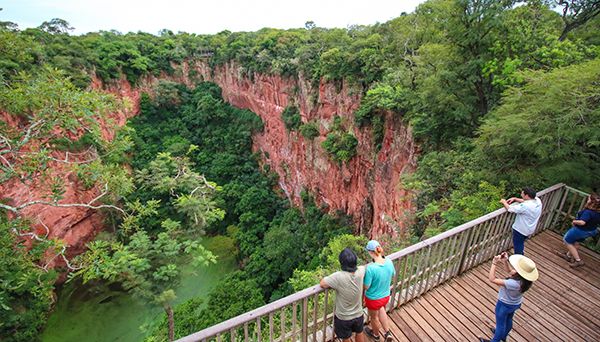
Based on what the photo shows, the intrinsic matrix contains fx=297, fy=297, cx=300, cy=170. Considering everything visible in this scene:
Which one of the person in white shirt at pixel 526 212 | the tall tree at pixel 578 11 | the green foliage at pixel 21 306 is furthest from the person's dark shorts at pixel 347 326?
the green foliage at pixel 21 306

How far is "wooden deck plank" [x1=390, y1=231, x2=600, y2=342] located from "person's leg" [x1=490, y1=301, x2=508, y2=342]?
13.1 inches

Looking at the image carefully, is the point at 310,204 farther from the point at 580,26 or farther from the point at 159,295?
the point at 580,26

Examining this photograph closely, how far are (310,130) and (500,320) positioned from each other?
18.7m

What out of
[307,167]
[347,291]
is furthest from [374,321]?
[307,167]

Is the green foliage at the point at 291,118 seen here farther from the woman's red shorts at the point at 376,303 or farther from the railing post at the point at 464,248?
the woman's red shorts at the point at 376,303

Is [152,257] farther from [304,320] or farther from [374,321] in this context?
[374,321]

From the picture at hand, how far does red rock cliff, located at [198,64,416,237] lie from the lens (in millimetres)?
13547

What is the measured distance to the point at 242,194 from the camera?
2620 centimetres

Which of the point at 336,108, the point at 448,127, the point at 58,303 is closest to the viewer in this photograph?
the point at 448,127

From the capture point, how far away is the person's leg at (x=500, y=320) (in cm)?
348

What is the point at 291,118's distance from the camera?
24156 mm

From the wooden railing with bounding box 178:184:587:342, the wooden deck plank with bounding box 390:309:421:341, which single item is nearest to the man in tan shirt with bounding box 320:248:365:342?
the wooden railing with bounding box 178:184:587:342

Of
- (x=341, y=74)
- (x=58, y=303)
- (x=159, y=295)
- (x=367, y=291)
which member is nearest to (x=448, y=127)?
(x=341, y=74)

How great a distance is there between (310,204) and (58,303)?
16760 millimetres
